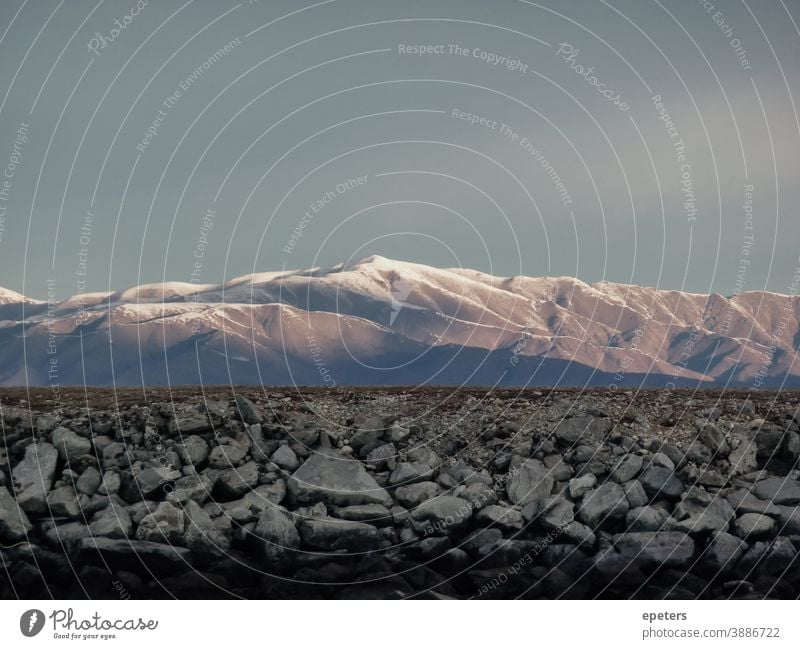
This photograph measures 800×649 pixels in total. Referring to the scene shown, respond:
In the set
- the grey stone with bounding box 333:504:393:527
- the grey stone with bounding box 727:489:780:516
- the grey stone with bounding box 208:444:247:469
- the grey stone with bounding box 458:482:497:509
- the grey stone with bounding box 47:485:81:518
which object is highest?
the grey stone with bounding box 208:444:247:469

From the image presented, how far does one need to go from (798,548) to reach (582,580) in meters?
6.39

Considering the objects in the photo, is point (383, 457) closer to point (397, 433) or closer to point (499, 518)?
point (397, 433)

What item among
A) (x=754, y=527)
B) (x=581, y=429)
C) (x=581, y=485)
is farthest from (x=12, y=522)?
(x=754, y=527)

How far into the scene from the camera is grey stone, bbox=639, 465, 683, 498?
24234 millimetres

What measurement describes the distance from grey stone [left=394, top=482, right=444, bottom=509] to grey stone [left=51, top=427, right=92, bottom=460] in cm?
922

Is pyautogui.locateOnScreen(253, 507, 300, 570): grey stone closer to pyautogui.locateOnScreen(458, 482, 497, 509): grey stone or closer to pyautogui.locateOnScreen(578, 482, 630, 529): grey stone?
pyautogui.locateOnScreen(458, 482, 497, 509): grey stone

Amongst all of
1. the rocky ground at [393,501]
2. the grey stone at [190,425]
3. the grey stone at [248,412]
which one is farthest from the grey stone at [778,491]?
the grey stone at [190,425]

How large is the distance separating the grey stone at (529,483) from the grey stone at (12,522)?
13150 mm

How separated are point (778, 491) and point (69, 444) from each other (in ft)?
68.4

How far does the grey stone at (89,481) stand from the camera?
23344 millimetres

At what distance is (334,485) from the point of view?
23.8 meters

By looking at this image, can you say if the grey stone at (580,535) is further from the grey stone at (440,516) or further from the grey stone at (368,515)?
the grey stone at (368,515)

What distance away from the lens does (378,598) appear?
66.1ft

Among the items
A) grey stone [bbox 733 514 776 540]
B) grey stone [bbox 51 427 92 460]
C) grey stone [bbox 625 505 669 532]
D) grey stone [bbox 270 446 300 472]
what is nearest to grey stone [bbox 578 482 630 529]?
grey stone [bbox 625 505 669 532]
